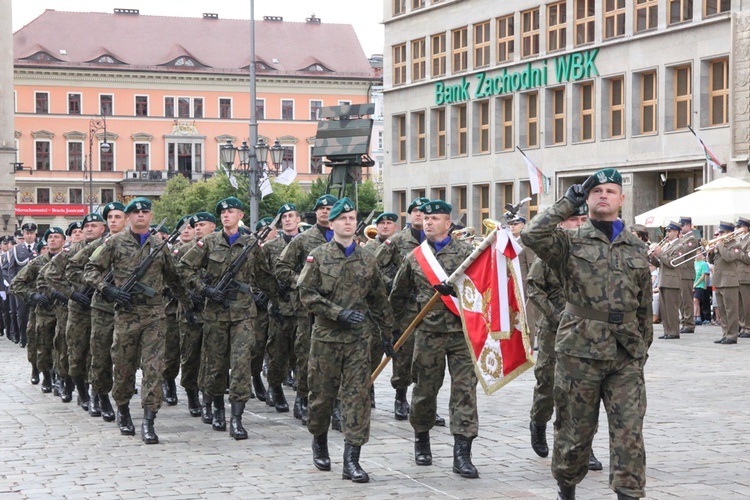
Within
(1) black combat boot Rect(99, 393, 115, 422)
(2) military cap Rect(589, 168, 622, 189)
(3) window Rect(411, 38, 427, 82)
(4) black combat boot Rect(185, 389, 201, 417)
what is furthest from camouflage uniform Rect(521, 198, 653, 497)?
(3) window Rect(411, 38, 427, 82)

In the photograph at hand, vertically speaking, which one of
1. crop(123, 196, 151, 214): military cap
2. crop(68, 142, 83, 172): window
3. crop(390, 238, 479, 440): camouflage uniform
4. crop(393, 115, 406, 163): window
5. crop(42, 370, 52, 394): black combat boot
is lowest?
crop(42, 370, 52, 394): black combat boot

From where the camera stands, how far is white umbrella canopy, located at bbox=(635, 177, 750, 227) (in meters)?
22.5

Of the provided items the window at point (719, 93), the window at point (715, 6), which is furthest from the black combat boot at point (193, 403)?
the window at point (715, 6)

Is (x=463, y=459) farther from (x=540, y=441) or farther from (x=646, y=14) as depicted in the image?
(x=646, y=14)

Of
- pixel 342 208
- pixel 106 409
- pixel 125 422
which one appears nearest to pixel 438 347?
pixel 342 208

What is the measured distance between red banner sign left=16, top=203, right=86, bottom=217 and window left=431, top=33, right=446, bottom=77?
173 ft

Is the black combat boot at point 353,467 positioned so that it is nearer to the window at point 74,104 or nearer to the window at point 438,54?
the window at point 438,54

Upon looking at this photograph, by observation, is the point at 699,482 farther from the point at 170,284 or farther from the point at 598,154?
the point at 598,154

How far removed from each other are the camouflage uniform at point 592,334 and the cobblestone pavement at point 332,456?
111 cm

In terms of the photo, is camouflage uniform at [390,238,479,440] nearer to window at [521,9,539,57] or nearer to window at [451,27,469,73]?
window at [521,9,539,57]

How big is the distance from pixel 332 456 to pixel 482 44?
40.6 meters

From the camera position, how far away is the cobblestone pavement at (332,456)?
29.3 ft

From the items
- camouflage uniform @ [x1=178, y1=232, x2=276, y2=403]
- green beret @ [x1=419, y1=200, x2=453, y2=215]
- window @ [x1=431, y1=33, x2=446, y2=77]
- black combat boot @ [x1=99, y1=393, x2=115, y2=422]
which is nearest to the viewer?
green beret @ [x1=419, y1=200, x2=453, y2=215]

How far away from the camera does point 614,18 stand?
1661 inches
